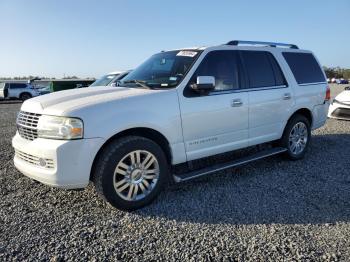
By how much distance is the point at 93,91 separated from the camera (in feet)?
14.4

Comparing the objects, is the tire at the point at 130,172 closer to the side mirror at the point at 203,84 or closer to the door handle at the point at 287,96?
the side mirror at the point at 203,84

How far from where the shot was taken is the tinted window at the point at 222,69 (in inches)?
179

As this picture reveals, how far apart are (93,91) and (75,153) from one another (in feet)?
4.01

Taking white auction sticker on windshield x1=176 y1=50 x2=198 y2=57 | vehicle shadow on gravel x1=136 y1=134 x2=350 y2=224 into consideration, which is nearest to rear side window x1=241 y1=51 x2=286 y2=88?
white auction sticker on windshield x1=176 y1=50 x2=198 y2=57

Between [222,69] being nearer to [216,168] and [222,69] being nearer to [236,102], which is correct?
[236,102]

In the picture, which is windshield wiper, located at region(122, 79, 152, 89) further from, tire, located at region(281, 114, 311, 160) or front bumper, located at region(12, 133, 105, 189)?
tire, located at region(281, 114, 311, 160)

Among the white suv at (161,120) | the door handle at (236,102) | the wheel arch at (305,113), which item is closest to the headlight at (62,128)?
the white suv at (161,120)

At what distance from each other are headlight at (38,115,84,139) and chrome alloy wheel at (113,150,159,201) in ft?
2.00

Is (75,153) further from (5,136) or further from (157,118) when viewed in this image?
(5,136)

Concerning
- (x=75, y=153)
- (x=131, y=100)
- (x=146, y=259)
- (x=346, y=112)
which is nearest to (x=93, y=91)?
(x=131, y=100)

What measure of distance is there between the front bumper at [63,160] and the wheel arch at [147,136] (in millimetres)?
135

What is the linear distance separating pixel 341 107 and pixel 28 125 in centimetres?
845

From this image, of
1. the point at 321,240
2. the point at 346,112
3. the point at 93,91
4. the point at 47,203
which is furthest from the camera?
the point at 346,112

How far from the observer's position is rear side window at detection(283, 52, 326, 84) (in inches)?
231
